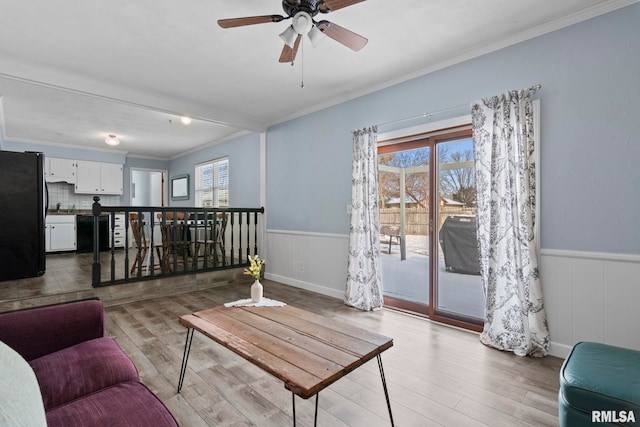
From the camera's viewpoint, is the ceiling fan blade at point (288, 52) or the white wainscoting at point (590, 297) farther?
the ceiling fan blade at point (288, 52)

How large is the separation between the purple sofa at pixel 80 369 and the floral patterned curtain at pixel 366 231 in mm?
2637

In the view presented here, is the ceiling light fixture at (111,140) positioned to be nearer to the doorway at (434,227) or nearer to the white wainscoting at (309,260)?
the white wainscoting at (309,260)

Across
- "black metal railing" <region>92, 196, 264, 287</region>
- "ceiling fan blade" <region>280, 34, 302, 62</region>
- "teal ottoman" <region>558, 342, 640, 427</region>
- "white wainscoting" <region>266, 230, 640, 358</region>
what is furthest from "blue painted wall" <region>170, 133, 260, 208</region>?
"teal ottoman" <region>558, 342, 640, 427</region>

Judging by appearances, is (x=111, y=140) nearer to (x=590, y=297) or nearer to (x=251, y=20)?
(x=251, y=20)

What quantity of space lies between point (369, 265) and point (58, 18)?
12.2 feet

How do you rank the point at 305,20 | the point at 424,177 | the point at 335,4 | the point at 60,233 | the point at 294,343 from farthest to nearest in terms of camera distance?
Answer: the point at 60,233 → the point at 424,177 → the point at 305,20 → the point at 335,4 → the point at 294,343

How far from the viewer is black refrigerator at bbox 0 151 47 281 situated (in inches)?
140

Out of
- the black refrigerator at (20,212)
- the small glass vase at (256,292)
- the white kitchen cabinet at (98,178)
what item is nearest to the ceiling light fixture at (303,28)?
the small glass vase at (256,292)

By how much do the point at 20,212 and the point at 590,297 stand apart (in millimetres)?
5863

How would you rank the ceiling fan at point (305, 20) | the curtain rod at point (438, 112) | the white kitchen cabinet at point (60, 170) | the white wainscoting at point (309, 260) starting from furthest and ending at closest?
the white kitchen cabinet at point (60, 170), the white wainscoting at point (309, 260), the curtain rod at point (438, 112), the ceiling fan at point (305, 20)

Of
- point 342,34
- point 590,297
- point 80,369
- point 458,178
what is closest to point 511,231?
point 590,297

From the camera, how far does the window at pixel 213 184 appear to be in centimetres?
676

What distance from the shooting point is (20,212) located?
364 cm

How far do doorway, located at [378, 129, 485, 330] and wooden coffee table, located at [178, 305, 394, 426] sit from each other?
1.93 m
